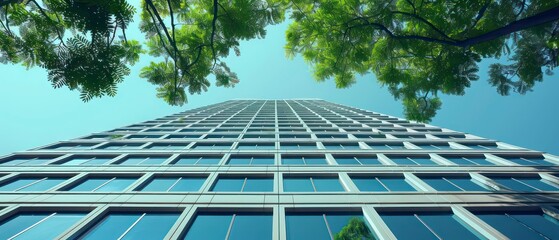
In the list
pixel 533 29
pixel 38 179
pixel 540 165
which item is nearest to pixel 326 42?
pixel 533 29

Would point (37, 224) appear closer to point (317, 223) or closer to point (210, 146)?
point (317, 223)

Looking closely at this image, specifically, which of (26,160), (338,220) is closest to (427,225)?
(338,220)

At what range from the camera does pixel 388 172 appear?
1527cm

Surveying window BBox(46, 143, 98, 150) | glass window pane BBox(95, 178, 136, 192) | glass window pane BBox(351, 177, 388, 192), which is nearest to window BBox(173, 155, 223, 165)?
glass window pane BBox(95, 178, 136, 192)

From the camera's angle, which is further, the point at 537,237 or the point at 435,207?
the point at 435,207

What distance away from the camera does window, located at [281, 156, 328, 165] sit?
17.2 metres

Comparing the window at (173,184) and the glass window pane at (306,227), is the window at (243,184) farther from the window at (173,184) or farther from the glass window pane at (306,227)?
the glass window pane at (306,227)

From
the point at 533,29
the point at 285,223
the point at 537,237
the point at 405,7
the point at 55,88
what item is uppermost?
the point at 405,7

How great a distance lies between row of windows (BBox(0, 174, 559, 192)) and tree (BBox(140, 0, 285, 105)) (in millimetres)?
5603

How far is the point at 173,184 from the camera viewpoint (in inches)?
553

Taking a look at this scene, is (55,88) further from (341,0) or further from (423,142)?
(423,142)

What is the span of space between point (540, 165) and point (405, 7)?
1482 centimetres

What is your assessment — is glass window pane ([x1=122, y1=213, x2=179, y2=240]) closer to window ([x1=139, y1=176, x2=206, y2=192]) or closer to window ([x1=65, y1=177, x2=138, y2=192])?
window ([x1=139, y1=176, x2=206, y2=192])

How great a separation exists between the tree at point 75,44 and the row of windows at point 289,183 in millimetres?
7512
